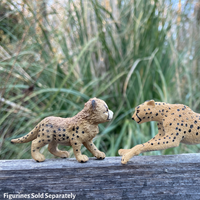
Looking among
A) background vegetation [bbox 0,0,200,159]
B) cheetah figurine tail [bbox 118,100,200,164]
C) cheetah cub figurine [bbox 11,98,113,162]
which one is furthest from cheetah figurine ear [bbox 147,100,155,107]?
background vegetation [bbox 0,0,200,159]

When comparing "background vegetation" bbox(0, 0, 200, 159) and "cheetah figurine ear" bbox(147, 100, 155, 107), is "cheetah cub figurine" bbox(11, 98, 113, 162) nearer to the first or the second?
"cheetah figurine ear" bbox(147, 100, 155, 107)

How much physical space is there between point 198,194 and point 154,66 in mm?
870

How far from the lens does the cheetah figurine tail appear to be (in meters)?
0.58

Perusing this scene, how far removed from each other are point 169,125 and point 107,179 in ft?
0.81

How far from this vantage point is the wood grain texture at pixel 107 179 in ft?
1.79

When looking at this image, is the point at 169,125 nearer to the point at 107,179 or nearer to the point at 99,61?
the point at 107,179

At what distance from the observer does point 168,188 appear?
559 mm

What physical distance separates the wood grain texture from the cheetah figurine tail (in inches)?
2.0

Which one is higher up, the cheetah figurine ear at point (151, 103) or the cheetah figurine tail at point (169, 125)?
the cheetah figurine ear at point (151, 103)

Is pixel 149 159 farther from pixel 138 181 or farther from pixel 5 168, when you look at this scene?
pixel 5 168

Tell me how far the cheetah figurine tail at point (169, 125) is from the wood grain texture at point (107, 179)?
50mm

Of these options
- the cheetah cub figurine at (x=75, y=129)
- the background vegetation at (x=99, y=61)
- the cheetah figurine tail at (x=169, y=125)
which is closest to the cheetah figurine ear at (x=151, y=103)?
the cheetah figurine tail at (x=169, y=125)

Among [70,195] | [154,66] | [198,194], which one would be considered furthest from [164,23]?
[70,195]

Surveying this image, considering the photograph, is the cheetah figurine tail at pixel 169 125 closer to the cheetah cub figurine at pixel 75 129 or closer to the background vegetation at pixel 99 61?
the cheetah cub figurine at pixel 75 129
